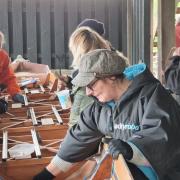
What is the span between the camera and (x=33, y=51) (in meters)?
9.41

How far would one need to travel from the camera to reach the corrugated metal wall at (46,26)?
939 cm

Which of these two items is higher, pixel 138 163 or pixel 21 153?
pixel 138 163

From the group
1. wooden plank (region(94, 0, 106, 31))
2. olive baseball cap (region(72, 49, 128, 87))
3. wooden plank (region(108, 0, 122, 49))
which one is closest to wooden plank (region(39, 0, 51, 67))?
wooden plank (region(94, 0, 106, 31))

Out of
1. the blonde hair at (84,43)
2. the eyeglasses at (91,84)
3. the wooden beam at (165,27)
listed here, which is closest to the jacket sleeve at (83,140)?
the eyeglasses at (91,84)

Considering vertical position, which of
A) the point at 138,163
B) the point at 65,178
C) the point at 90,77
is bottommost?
the point at 65,178

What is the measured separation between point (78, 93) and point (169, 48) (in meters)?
1.51

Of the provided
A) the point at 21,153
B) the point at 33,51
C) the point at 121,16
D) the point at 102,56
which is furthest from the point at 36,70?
the point at 102,56

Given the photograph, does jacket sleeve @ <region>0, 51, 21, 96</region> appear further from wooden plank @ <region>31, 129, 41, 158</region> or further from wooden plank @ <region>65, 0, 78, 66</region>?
wooden plank @ <region>65, 0, 78, 66</region>

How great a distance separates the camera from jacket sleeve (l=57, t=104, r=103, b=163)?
7.48 feet

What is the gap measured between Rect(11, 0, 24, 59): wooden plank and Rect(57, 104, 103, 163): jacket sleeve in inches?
281

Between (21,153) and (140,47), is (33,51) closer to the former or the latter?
(140,47)

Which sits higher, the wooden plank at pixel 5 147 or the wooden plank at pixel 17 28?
the wooden plank at pixel 17 28

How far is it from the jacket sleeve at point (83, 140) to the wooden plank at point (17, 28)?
714 centimetres

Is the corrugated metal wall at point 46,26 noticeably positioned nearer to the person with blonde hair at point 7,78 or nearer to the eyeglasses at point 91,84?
the person with blonde hair at point 7,78
